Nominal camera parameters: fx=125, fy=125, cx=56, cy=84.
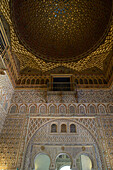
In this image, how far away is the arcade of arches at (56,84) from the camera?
6.66 metres

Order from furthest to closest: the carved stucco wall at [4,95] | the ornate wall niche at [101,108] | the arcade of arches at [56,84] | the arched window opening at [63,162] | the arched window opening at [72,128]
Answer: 1. the arched window opening at [63,162]
2. the ornate wall niche at [101,108]
3. the arched window opening at [72,128]
4. the carved stucco wall at [4,95]
5. the arcade of arches at [56,84]

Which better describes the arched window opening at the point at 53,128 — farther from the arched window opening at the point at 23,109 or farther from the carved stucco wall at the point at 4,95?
the carved stucco wall at the point at 4,95

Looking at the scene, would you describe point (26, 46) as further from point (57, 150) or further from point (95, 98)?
point (57, 150)

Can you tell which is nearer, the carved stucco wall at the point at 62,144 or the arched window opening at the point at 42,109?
the carved stucco wall at the point at 62,144

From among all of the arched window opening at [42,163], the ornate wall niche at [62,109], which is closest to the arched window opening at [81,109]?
the ornate wall niche at [62,109]

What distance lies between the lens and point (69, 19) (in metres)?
9.16

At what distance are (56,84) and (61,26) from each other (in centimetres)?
438

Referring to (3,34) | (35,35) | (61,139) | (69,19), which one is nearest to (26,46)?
(35,35)

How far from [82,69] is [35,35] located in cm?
440

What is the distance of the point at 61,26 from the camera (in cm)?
938

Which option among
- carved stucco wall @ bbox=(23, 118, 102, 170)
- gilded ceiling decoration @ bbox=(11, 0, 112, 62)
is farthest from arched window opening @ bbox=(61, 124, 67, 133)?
gilded ceiling decoration @ bbox=(11, 0, 112, 62)

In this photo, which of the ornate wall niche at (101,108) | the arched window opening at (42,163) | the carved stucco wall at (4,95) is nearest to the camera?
the carved stucco wall at (4,95)

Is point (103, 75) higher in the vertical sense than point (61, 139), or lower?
higher

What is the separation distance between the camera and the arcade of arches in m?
6.66
